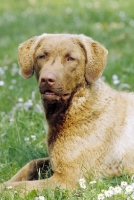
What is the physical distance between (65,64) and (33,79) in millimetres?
4701

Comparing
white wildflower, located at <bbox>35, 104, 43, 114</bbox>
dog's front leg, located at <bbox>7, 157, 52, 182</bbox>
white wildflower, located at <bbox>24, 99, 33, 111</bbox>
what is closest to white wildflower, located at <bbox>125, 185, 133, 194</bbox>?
dog's front leg, located at <bbox>7, 157, 52, 182</bbox>

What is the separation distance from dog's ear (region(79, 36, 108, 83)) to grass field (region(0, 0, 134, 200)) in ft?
3.12

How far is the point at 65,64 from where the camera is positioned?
17.3ft

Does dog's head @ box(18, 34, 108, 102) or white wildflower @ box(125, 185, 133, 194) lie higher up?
dog's head @ box(18, 34, 108, 102)

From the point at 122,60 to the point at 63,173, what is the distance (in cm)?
511

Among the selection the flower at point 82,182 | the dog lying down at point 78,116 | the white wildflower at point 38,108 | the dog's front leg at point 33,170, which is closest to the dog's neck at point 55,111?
the dog lying down at point 78,116

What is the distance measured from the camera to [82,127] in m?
5.36

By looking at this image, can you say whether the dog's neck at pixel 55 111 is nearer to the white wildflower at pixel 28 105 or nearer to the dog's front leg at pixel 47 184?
the dog's front leg at pixel 47 184

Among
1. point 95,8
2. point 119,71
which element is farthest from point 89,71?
point 95,8

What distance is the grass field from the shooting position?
20.0 feet

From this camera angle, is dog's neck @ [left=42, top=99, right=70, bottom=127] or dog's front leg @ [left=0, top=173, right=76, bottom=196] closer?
dog's front leg @ [left=0, top=173, right=76, bottom=196]

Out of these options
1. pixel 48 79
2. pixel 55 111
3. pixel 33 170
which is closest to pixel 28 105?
pixel 33 170

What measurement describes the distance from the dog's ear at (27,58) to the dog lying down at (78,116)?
68 mm

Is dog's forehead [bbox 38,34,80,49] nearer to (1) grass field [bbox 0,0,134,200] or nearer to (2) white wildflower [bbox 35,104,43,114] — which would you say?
(1) grass field [bbox 0,0,134,200]
